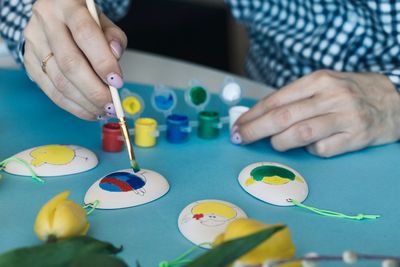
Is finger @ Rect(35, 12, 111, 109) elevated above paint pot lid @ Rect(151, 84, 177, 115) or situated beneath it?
elevated above

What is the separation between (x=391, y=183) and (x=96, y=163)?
1.21 ft

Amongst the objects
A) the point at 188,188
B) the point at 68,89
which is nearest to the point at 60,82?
the point at 68,89

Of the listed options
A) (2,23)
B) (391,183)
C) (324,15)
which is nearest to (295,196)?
(391,183)

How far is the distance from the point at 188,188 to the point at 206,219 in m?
0.10

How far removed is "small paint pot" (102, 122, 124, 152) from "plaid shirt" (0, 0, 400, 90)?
0.26 metres

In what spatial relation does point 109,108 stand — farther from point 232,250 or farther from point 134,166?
point 232,250

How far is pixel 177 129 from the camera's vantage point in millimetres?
768

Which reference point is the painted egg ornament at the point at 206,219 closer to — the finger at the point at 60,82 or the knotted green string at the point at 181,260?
the knotted green string at the point at 181,260

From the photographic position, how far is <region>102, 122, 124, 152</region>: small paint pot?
2.39ft

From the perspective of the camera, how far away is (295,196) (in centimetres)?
63

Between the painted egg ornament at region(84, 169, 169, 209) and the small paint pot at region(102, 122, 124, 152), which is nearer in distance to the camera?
the painted egg ornament at region(84, 169, 169, 209)

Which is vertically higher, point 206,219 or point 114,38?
point 114,38

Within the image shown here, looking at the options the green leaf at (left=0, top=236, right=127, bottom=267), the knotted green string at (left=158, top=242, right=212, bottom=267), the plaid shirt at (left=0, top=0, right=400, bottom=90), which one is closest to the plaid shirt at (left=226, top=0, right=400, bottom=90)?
the plaid shirt at (left=0, top=0, right=400, bottom=90)

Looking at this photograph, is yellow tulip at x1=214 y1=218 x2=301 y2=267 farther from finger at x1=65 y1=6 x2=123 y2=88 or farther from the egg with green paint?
finger at x1=65 y1=6 x2=123 y2=88
